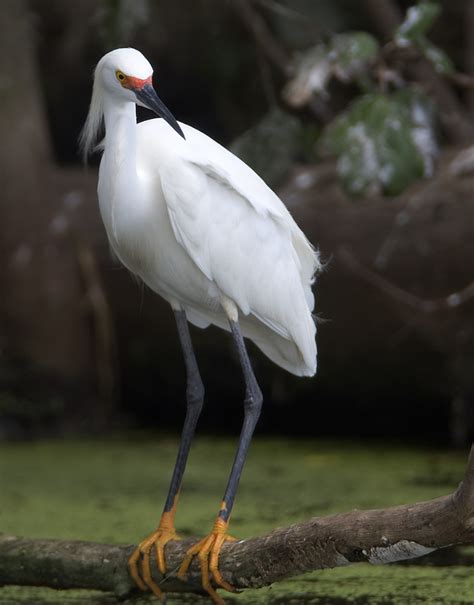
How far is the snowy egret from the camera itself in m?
2.39

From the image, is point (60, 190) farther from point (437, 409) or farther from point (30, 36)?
point (437, 409)

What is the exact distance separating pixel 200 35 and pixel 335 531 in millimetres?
4657

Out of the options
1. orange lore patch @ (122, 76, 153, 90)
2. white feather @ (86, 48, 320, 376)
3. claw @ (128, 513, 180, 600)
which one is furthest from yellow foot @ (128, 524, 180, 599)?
orange lore patch @ (122, 76, 153, 90)

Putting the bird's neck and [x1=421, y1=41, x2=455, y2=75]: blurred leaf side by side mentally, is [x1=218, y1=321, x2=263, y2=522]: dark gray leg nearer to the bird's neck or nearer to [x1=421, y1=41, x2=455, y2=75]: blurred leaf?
the bird's neck

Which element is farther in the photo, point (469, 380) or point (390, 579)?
point (469, 380)

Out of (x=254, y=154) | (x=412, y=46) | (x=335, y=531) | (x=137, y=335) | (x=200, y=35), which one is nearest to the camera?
(x=335, y=531)

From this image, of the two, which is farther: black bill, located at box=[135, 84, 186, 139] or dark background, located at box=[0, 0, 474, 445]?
dark background, located at box=[0, 0, 474, 445]

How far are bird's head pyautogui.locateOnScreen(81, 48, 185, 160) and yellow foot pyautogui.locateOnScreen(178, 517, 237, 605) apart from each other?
2.42 feet

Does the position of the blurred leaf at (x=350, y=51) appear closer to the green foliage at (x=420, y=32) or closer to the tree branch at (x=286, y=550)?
the green foliage at (x=420, y=32)

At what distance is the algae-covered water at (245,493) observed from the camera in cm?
256

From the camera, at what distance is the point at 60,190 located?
488 centimetres

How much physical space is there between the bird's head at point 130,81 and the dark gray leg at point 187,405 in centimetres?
45

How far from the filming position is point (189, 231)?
2.42 m

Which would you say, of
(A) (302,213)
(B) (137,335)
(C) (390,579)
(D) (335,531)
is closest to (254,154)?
(A) (302,213)
